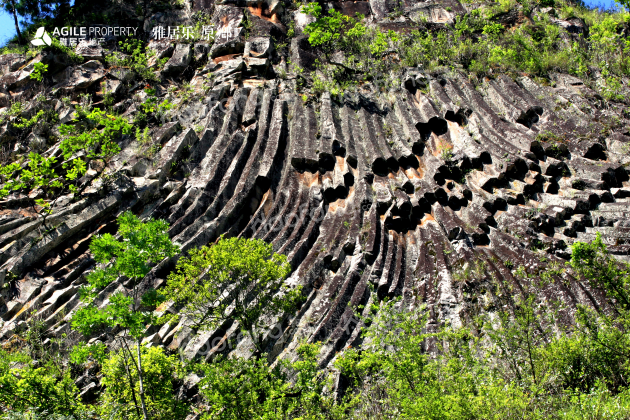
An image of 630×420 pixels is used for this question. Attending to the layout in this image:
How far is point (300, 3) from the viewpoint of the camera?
32.6 meters

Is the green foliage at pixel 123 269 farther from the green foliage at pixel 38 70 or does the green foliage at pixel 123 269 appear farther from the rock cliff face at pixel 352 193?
the green foliage at pixel 38 70

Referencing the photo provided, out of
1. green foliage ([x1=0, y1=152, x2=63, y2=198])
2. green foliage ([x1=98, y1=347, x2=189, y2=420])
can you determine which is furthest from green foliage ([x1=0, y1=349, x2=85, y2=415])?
green foliage ([x1=0, y1=152, x2=63, y2=198])

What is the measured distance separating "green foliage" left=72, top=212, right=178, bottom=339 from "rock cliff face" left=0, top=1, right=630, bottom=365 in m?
4.43

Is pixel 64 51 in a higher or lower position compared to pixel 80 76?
higher

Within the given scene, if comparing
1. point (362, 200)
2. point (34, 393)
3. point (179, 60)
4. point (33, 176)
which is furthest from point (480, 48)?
point (34, 393)

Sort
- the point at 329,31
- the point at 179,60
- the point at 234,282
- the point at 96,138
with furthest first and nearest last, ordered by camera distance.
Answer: the point at 329,31 → the point at 179,60 → the point at 96,138 → the point at 234,282

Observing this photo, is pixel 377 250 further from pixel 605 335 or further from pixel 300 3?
pixel 300 3

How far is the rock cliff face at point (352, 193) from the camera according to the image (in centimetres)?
1609

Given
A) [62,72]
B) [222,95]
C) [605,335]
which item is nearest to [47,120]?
[62,72]

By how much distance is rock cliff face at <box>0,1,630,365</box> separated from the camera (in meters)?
16.1

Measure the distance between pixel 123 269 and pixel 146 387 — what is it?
3159 mm

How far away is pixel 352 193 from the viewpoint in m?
19.7

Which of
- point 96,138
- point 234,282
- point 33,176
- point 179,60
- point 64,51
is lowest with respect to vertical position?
point 234,282
